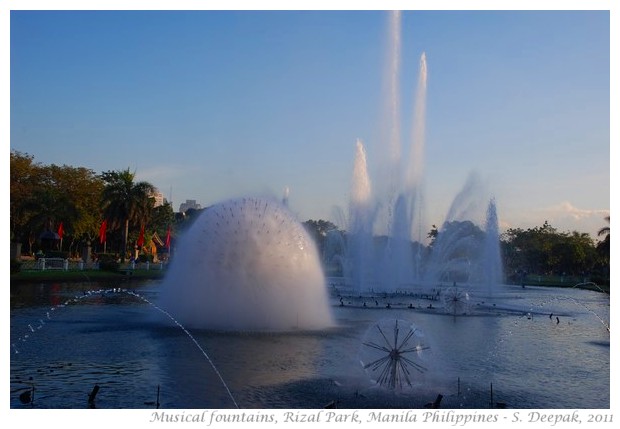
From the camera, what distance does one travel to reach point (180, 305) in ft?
75.3

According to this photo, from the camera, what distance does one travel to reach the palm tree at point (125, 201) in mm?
67375

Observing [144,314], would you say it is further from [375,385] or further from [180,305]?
[375,385]

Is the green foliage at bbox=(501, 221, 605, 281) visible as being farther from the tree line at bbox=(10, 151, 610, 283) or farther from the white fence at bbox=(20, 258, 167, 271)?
the white fence at bbox=(20, 258, 167, 271)

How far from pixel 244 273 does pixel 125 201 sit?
159ft

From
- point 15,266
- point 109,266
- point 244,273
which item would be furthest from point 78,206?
point 244,273

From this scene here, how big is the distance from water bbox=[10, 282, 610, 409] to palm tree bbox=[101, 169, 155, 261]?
4108 cm

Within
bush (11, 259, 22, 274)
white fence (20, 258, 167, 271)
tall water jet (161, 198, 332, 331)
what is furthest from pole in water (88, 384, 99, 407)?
white fence (20, 258, 167, 271)

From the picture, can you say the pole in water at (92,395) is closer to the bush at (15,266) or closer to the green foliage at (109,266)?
the bush at (15,266)

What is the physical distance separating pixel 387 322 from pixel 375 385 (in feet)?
4.85

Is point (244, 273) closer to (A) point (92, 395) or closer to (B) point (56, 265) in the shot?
(A) point (92, 395)

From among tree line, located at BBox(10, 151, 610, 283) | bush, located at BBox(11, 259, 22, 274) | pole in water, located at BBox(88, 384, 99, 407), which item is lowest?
pole in water, located at BBox(88, 384, 99, 407)

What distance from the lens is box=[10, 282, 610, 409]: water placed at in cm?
1298

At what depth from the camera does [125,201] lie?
221ft

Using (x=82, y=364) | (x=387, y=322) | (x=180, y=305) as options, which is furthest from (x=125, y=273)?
(x=387, y=322)
